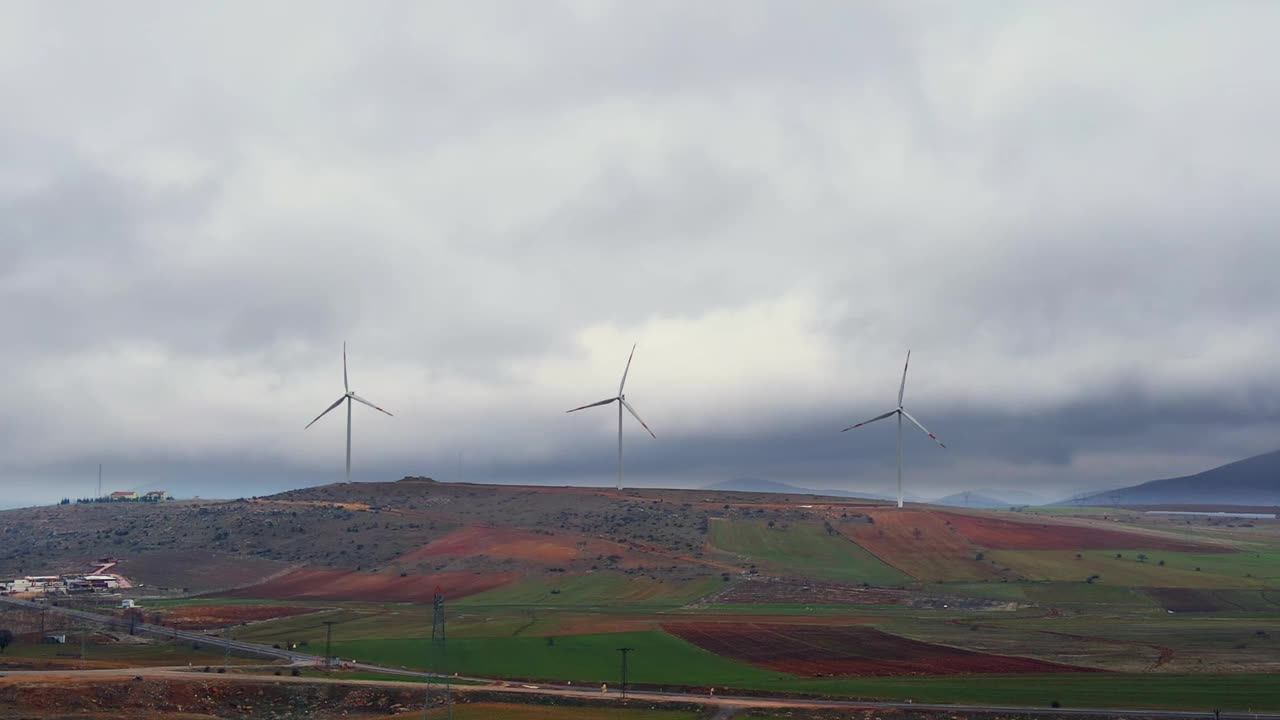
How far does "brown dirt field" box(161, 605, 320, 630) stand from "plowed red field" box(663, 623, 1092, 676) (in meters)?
59.7

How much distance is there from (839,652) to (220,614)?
93.0m

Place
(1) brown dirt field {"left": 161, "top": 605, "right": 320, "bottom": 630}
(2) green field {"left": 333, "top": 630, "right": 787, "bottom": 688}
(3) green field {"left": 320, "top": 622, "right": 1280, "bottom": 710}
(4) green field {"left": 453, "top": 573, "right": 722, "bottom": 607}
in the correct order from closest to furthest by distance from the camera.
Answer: (3) green field {"left": 320, "top": 622, "right": 1280, "bottom": 710}
(2) green field {"left": 333, "top": 630, "right": 787, "bottom": 688}
(1) brown dirt field {"left": 161, "top": 605, "right": 320, "bottom": 630}
(4) green field {"left": 453, "top": 573, "right": 722, "bottom": 607}

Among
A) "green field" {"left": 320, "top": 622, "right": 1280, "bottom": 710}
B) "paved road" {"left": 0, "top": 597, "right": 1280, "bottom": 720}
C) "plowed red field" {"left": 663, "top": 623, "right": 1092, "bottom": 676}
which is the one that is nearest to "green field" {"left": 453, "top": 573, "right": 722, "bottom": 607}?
"plowed red field" {"left": 663, "top": 623, "right": 1092, "bottom": 676}

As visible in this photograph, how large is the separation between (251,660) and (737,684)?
55.1 meters

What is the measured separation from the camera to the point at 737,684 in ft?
384

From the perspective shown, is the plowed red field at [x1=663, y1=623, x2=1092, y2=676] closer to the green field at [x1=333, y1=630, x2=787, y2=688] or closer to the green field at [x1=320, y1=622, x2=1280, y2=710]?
the green field at [x1=320, y1=622, x2=1280, y2=710]

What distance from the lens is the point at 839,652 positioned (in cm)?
13412

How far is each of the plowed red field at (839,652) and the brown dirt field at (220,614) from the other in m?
59.7

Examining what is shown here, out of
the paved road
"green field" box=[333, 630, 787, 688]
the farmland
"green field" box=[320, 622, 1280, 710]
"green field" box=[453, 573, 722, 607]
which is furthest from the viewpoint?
"green field" box=[453, 573, 722, 607]

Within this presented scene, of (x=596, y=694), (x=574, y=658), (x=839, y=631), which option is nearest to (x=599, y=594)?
(x=839, y=631)

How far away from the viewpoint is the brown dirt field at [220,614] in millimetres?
166000

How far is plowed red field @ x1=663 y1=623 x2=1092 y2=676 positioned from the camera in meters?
123

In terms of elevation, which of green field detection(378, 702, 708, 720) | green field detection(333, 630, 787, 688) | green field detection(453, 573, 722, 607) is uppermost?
green field detection(453, 573, 722, 607)

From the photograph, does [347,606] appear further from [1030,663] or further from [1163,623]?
[1163,623]
